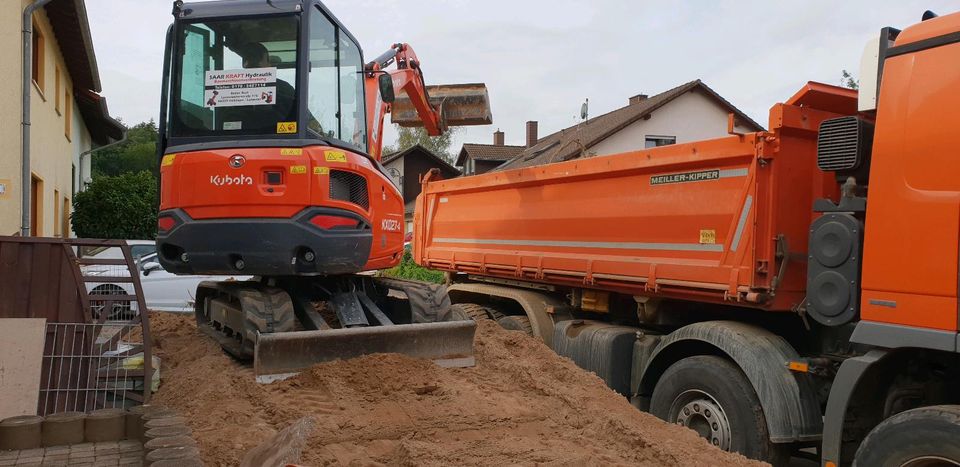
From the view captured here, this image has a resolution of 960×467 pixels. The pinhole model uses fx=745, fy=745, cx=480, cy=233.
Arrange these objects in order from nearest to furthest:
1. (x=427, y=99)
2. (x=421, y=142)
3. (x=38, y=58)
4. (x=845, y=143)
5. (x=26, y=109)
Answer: (x=845, y=143), (x=427, y=99), (x=26, y=109), (x=38, y=58), (x=421, y=142)

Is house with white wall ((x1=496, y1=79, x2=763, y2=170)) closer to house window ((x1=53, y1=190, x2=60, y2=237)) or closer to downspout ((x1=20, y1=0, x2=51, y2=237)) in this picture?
house window ((x1=53, y1=190, x2=60, y2=237))

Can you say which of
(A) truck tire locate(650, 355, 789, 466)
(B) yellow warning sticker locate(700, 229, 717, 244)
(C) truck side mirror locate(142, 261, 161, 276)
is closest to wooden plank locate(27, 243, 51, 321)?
(A) truck tire locate(650, 355, 789, 466)

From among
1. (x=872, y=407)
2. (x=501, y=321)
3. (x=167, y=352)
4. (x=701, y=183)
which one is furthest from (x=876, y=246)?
(x=167, y=352)

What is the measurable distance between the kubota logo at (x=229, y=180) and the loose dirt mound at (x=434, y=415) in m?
1.40

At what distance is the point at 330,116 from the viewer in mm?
6035

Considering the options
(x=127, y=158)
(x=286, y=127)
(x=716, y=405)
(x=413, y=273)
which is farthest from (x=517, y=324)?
(x=127, y=158)

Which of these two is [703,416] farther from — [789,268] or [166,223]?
[166,223]

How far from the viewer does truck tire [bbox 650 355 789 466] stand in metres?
4.61

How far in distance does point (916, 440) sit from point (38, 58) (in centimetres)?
1468

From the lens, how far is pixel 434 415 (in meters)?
4.67

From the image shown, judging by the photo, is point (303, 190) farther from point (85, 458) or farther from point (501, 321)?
point (501, 321)

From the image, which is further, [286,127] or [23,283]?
[286,127]

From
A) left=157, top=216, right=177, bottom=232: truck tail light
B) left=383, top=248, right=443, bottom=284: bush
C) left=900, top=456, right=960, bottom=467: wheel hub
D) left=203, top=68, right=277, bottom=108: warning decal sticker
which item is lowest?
left=383, top=248, right=443, bottom=284: bush

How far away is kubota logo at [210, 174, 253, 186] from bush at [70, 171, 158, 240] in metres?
13.4
